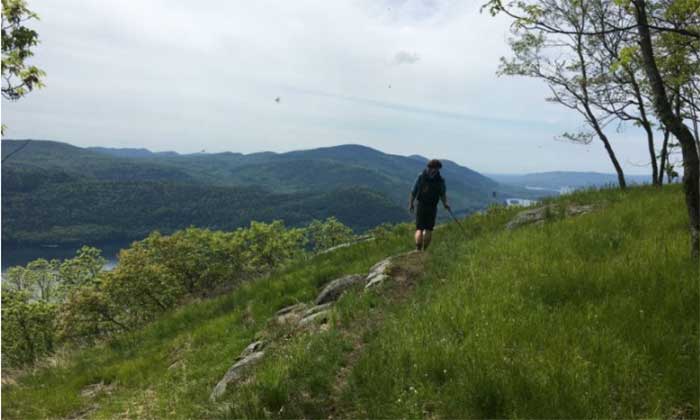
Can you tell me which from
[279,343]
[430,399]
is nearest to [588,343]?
[430,399]

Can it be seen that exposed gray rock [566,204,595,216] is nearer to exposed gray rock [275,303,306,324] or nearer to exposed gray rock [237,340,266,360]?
exposed gray rock [275,303,306,324]

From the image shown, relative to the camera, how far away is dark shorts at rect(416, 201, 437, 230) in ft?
42.3

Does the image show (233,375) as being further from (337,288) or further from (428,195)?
(428,195)

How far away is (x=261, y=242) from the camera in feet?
163

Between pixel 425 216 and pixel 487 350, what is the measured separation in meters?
8.39

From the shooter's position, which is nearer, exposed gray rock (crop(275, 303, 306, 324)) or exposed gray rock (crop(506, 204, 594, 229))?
exposed gray rock (crop(275, 303, 306, 324))

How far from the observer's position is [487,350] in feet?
15.6

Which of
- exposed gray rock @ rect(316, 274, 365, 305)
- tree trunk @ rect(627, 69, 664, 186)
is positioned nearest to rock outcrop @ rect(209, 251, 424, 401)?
exposed gray rock @ rect(316, 274, 365, 305)

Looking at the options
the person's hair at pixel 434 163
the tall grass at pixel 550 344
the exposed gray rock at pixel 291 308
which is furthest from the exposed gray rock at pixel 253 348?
the person's hair at pixel 434 163

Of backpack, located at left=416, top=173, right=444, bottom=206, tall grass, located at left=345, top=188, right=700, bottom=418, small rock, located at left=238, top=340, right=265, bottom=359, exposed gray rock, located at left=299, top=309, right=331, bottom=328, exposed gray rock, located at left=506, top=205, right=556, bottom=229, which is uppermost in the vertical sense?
backpack, located at left=416, top=173, right=444, bottom=206

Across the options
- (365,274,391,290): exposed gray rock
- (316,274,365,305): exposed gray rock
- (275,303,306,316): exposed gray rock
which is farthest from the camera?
(275,303,306,316): exposed gray rock

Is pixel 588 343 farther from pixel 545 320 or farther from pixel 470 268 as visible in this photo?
pixel 470 268

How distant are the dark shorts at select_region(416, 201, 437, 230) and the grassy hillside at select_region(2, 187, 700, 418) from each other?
1.80 meters

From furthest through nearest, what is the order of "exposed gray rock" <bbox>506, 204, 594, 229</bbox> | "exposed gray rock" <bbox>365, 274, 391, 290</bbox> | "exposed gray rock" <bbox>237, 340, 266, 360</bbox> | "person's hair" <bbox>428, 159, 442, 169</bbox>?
"exposed gray rock" <bbox>506, 204, 594, 229</bbox>, "person's hair" <bbox>428, 159, 442, 169</bbox>, "exposed gray rock" <bbox>365, 274, 391, 290</bbox>, "exposed gray rock" <bbox>237, 340, 266, 360</bbox>
